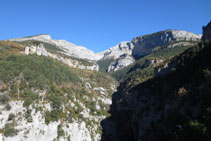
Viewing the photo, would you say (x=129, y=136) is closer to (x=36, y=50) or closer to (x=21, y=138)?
(x=21, y=138)

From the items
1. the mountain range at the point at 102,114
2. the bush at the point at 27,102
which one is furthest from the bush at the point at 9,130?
the bush at the point at 27,102

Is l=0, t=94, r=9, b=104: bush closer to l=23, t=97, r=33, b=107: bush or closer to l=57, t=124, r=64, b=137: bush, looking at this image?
l=23, t=97, r=33, b=107: bush

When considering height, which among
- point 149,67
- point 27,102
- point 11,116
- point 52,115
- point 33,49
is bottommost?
point 52,115

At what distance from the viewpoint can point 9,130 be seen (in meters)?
37.7

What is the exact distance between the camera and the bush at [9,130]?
37072 mm

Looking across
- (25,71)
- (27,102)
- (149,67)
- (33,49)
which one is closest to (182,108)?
(27,102)

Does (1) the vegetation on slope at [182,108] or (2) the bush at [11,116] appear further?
(2) the bush at [11,116]

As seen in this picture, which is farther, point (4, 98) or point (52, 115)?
point (52, 115)

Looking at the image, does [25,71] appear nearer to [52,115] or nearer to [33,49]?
[52,115]

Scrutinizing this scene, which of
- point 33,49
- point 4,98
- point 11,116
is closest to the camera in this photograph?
point 11,116

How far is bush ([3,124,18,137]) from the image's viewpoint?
3707 cm

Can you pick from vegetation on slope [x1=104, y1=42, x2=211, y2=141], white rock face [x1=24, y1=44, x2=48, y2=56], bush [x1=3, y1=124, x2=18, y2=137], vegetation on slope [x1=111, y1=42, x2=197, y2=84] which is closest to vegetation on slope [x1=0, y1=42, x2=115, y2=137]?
bush [x1=3, y1=124, x2=18, y2=137]

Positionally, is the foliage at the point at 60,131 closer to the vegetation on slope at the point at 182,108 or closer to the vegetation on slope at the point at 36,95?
the vegetation on slope at the point at 36,95

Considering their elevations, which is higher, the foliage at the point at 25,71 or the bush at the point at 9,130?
the foliage at the point at 25,71
